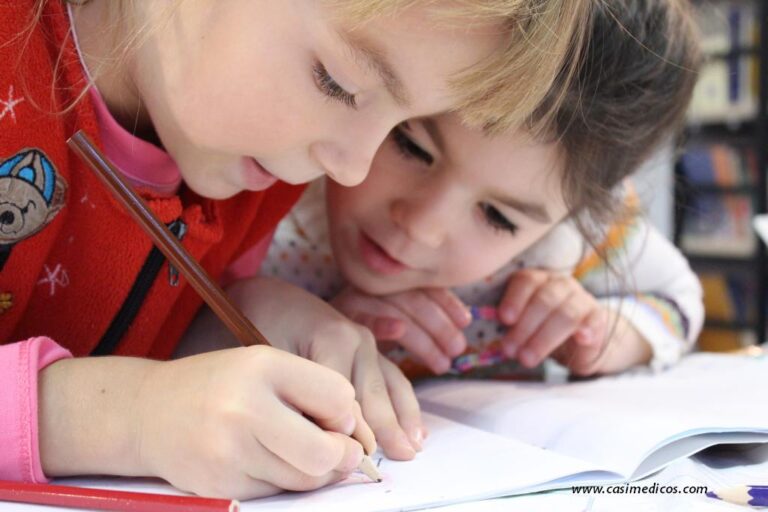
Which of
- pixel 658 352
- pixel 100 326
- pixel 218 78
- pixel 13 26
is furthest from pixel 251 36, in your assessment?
pixel 658 352

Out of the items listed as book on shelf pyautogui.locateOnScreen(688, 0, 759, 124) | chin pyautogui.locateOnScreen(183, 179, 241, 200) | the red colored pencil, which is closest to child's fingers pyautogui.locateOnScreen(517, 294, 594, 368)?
chin pyautogui.locateOnScreen(183, 179, 241, 200)

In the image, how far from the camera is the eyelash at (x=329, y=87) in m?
0.49

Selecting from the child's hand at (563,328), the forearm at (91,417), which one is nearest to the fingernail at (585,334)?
the child's hand at (563,328)

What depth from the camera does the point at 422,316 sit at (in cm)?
75

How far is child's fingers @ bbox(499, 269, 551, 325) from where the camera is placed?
82 cm

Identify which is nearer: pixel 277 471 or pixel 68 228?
pixel 277 471

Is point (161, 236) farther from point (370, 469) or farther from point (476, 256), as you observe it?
point (476, 256)

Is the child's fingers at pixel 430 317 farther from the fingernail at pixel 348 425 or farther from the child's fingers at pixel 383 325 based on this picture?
the fingernail at pixel 348 425

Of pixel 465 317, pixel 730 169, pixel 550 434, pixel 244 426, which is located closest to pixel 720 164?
pixel 730 169

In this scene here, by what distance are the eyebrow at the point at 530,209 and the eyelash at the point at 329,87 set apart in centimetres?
20

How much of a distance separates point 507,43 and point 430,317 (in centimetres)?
31

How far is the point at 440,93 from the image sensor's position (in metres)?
0.50

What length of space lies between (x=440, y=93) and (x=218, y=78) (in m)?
0.13

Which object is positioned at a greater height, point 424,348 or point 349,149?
point 349,149
